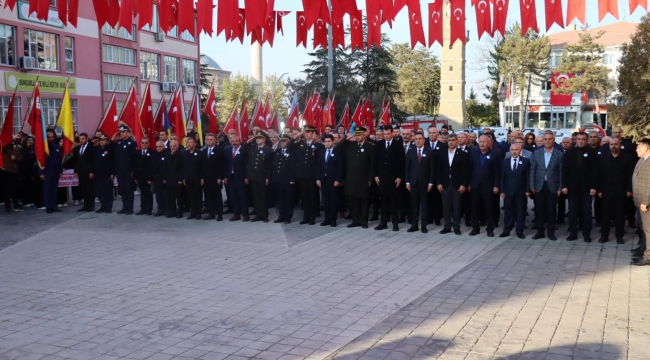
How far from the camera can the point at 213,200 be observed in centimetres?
1350

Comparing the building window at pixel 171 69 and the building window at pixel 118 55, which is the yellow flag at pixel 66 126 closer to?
the building window at pixel 118 55

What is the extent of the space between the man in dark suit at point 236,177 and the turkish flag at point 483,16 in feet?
18.1

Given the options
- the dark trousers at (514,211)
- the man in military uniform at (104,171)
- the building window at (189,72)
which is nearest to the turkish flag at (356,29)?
the dark trousers at (514,211)

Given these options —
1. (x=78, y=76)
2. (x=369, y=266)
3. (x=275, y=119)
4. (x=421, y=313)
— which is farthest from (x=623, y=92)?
(x=78, y=76)

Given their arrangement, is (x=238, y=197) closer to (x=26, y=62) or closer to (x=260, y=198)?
(x=260, y=198)

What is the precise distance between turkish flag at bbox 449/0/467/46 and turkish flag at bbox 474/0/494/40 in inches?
12.0

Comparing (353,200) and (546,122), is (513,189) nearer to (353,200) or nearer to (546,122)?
(353,200)

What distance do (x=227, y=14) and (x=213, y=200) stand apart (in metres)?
4.33

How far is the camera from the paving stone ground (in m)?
5.52

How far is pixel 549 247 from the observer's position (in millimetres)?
10102

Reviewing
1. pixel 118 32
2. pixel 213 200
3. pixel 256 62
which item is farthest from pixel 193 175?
pixel 256 62

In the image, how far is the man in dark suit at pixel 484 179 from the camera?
1128cm

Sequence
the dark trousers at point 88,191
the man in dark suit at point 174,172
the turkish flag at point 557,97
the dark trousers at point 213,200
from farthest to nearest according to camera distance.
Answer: the turkish flag at point 557,97, the dark trousers at point 88,191, the man in dark suit at point 174,172, the dark trousers at point 213,200

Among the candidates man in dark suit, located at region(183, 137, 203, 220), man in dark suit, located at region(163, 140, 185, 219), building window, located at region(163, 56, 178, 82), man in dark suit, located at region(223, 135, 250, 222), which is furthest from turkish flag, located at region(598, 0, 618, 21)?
building window, located at region(163, 56, 178, 82)
